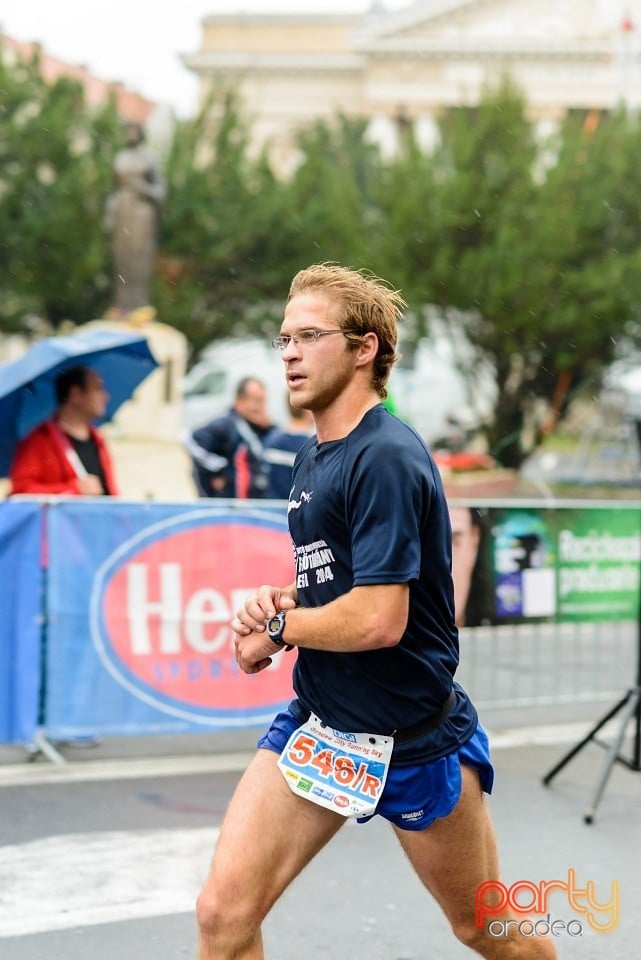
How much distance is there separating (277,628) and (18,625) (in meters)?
3.71

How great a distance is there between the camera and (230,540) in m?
7.06

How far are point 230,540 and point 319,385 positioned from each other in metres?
4.01

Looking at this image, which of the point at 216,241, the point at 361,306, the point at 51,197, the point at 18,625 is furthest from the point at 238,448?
the point at 216,241

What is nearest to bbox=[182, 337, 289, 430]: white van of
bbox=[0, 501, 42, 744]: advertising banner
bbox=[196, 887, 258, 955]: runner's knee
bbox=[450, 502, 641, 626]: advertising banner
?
bbox=[450, 502, 641, 626]: advertising banner

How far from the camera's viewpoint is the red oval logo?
266 inches

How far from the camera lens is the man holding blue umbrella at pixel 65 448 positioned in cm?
720

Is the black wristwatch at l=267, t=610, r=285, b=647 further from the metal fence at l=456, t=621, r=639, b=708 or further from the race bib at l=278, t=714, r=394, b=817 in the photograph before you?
the metal fence at l=456, t=621, r=639, b=708

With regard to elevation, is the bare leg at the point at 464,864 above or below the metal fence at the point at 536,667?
above

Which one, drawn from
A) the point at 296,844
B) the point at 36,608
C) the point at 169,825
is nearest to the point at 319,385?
the point at 296,844

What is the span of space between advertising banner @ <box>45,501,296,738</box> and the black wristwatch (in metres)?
3.71

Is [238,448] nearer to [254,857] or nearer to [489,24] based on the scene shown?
[254,857]

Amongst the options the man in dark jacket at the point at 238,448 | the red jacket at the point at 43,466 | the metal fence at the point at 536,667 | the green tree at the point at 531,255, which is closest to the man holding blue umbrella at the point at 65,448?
the red jacket at the point at 43,466

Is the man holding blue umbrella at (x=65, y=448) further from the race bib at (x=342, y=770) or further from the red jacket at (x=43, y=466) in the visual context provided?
the race bib at (x=342, y=770)

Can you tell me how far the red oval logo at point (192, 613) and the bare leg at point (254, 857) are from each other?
3695 millimetres
